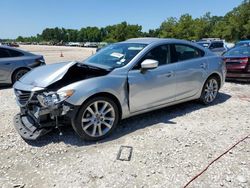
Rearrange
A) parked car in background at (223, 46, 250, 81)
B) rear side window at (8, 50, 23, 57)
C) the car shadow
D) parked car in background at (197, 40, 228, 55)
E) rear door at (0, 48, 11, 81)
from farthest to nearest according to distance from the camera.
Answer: parked car in background at (197, 40, 228, 55) → rear side window at (8, 50, 23, 57) → parked car in background at (223, 46, 250, 81) → rear door at (0, 48, 11, 81) → the car shadow

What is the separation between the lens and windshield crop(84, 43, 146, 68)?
445 centimetres

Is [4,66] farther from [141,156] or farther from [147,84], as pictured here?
[141,156]

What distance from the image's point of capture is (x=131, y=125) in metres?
4.58

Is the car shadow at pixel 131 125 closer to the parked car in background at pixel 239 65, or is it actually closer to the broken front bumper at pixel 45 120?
the broken front bumper at pixel 45 120

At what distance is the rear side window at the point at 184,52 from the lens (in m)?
5.00

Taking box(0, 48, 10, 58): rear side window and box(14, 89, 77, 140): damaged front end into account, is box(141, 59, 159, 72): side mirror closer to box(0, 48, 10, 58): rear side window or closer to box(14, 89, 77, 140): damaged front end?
box(14, 89, 77, 140): damaged front end

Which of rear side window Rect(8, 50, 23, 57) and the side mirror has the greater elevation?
rear side window Rect(8, 50, 23, 57)

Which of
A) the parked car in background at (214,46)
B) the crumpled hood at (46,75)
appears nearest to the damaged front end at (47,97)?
the crumpled hood at (46,75)

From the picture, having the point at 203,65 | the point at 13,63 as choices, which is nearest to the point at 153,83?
the point at 203,65

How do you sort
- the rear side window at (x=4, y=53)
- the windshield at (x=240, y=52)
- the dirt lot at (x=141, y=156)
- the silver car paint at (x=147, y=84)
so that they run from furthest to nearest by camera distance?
the windshield at (x=240, y=52)
the rear side window at (x=4, y=53)
the silver car paint at (x=147, y=84)
the dirt lot at (x=141, y=156)

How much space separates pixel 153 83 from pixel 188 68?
3.52ft

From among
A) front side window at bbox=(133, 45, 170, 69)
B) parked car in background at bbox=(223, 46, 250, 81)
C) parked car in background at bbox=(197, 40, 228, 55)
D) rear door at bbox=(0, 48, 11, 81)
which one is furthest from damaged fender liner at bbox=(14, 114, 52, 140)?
parked car in background at bbox=(197, 40, 228, 55)

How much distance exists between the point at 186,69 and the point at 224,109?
53.4 inches

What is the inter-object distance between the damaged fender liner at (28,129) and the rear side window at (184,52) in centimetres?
275
